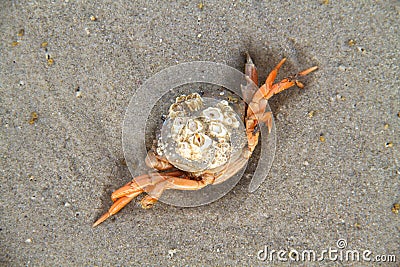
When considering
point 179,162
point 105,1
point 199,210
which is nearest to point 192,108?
point 179,162

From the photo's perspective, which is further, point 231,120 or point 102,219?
point 102,219

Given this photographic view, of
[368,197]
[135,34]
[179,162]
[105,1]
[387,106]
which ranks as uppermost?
[105,1]

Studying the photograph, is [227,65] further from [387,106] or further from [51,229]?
[51,229]

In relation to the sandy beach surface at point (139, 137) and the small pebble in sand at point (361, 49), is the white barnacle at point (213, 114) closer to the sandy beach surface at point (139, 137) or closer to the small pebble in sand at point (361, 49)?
the sandy beach surface at point (139, 137)

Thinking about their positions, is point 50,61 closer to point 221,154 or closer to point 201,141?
point 201,141

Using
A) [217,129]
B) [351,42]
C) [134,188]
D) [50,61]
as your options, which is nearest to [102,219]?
[134,188]

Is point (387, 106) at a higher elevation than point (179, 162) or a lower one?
higher

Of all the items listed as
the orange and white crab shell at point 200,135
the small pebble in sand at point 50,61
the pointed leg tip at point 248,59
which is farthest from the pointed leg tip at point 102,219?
the pointed leg tip at point 248,59

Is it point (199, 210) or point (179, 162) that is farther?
point (199, 210)
